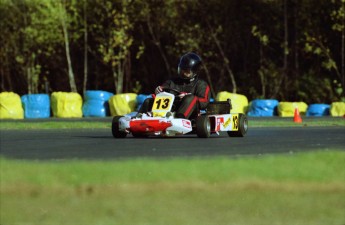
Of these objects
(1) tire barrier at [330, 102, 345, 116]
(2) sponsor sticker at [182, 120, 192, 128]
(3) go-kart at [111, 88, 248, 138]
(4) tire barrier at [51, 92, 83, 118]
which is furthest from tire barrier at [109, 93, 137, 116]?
(2) sponsor sticker at [182, 120, 192, 128]

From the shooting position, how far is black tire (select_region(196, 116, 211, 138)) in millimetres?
13809

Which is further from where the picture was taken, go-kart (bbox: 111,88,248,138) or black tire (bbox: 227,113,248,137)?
black tire (bbox: 227,113,248,137)

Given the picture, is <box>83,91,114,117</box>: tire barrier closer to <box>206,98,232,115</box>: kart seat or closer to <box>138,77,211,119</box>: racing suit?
<box>138,77,211,119</box>: racing suit

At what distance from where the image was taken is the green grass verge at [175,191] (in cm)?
604

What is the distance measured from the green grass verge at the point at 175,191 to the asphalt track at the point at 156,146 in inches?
49.9

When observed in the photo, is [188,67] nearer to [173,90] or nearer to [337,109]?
[173,90]

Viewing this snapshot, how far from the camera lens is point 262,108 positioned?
28.8m

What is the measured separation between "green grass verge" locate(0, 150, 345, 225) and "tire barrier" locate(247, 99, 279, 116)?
754 inches

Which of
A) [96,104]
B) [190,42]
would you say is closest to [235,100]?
[96,104]

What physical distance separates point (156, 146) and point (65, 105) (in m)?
17.3

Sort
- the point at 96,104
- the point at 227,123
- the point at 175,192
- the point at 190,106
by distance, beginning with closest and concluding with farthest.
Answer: the point at 175,192
the point at 190,106
the point at 227,123
the point at 96,104

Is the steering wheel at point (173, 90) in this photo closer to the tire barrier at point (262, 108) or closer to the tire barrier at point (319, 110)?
the tire barrier at point (262, 108)

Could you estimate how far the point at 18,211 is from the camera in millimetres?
6293

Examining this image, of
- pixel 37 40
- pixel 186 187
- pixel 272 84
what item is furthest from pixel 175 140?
pixel 37 40
